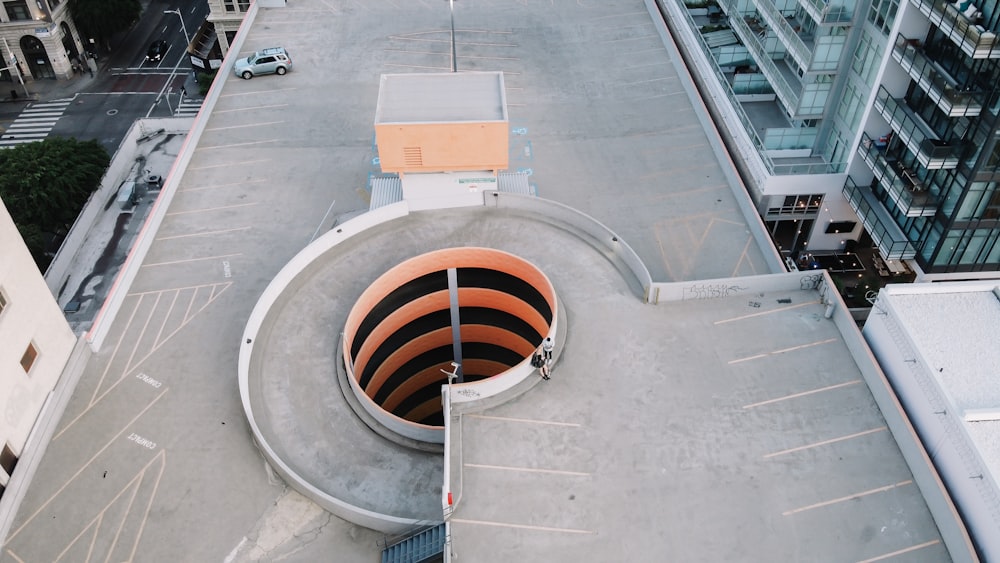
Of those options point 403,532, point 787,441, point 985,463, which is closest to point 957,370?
point 985,463

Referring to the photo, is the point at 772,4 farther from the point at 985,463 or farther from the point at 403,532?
the point at 403,532

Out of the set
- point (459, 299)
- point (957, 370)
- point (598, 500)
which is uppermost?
point (957, 370)

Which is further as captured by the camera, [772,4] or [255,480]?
[772,4]

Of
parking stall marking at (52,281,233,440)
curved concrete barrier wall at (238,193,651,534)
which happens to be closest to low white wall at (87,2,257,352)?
parking stall marking at (52,281,233,440)

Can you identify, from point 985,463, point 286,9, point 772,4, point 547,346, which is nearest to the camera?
point 985,463

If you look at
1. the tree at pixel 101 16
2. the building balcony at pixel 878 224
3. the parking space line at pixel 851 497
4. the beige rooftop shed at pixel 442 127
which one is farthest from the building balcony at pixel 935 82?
the tree at pixel 101 16

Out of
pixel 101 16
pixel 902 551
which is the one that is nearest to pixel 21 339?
pixel 902 551

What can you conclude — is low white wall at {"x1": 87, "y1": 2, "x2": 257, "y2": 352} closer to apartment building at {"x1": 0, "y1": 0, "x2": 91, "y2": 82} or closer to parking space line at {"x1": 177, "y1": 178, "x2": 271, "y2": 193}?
parking space line at {"x1": 177, "y1": 178, "x2": 271, "y2": 193}
